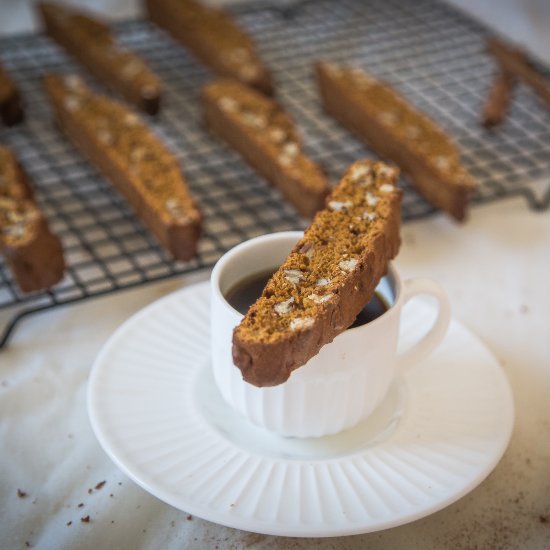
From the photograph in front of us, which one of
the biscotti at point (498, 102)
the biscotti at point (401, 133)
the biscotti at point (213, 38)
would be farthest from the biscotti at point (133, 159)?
the biscotti at point (498, 102)

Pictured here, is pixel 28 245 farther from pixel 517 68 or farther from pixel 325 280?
pixel 517 68

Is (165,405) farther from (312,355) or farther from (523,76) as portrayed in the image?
(523,76)

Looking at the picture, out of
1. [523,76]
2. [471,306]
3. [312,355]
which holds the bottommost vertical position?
[471,306]

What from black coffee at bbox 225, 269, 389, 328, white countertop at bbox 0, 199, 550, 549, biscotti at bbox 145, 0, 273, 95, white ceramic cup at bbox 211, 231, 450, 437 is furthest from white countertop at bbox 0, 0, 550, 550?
biscotti at bbox 145, 0, 273, 95

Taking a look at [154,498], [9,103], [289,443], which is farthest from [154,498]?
[9,103]

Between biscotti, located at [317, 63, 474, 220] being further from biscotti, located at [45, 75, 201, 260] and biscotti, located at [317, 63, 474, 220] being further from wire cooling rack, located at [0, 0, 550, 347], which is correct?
biscotti, located at [45, 75, 201, 260]

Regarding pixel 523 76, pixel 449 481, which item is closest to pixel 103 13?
pixel 523 76

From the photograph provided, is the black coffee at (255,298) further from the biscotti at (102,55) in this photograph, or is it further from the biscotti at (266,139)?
the biscotti at (102,55)
